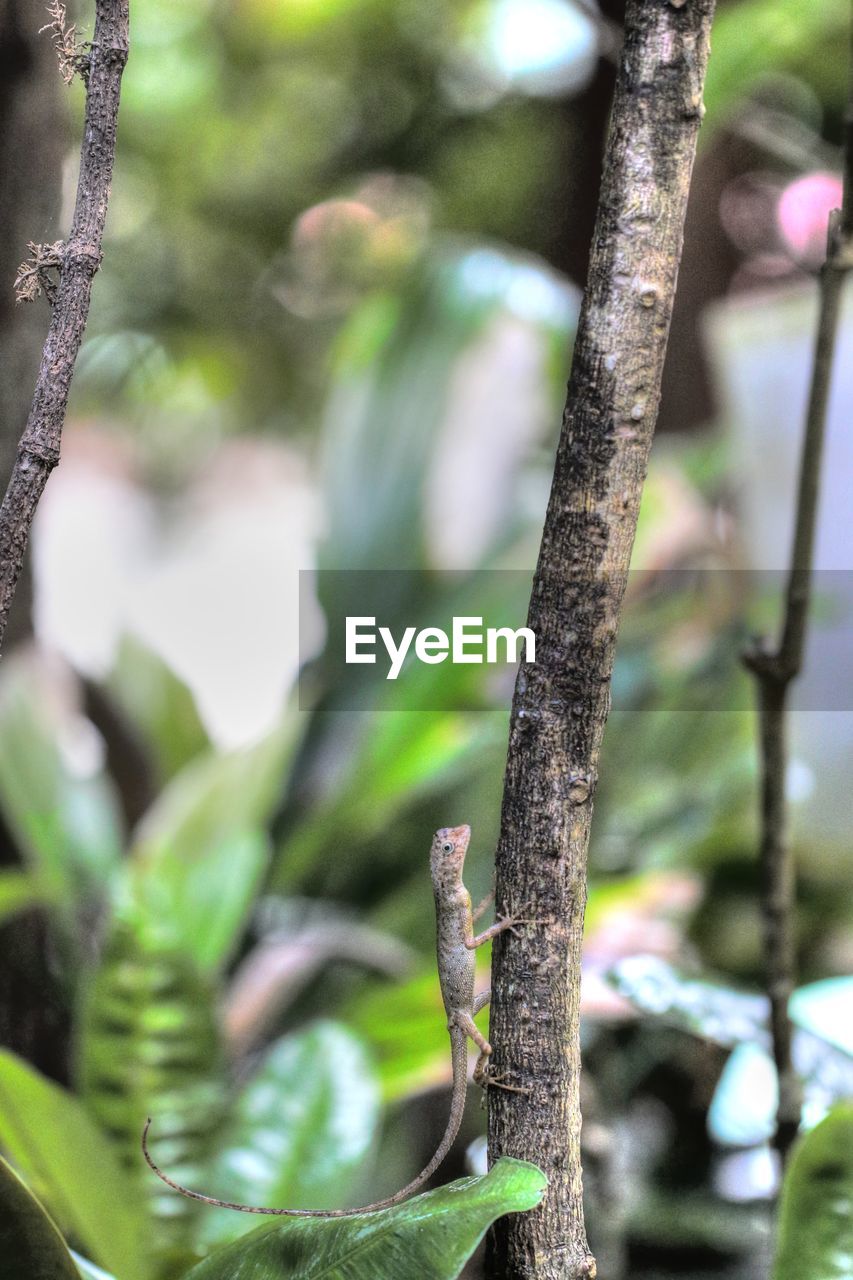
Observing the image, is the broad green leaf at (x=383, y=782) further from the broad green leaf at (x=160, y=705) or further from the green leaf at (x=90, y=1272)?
the green leaf at (x=90, y=1272)

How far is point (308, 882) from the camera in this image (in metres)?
1.10

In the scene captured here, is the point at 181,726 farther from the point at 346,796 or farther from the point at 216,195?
the point at 216,195

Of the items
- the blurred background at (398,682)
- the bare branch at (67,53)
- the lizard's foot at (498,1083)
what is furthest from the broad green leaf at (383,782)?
the bare branch at (67,53)

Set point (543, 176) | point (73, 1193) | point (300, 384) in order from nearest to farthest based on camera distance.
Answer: point (73, 1193) < point (543, 176) < point (300, 384)

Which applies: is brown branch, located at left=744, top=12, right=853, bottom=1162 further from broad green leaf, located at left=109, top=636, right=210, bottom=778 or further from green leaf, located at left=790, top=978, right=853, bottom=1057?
broad green leaf, located at left=109, top=636, right=210, bottom=778

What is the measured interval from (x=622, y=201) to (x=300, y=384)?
190 centimetres

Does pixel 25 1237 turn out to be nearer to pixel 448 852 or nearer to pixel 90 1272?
pixel 90 1272

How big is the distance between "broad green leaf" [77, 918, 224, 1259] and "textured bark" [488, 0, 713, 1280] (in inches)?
12.2

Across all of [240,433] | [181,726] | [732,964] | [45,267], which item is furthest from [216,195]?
[45,267]

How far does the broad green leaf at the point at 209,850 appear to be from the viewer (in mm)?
785

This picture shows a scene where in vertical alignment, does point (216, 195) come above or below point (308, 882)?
above

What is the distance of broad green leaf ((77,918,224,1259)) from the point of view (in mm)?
637

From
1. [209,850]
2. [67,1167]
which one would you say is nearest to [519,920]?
[67,1167]

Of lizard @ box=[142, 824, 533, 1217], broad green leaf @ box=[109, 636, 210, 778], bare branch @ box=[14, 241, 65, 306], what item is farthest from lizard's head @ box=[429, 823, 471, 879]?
broad green leaf @ box=[109, 636, 210, 778]
